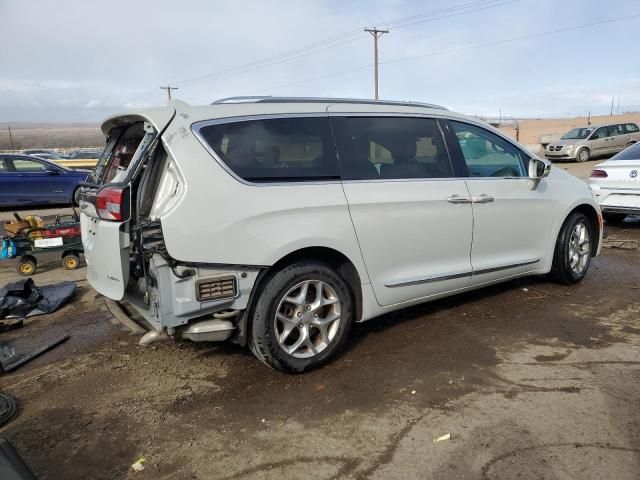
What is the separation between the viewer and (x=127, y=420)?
3.14 m

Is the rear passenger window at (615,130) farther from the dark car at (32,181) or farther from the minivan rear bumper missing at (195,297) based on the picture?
the minivan rear bumper missing at (195,297)

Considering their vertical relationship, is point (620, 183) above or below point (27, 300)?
above

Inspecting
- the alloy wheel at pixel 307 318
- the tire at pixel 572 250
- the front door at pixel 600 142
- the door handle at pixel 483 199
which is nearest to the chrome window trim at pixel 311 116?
the door handle at pixel 483 199

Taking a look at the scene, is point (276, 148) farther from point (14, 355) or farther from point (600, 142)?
point (600, 142)

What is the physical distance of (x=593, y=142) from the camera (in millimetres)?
23281

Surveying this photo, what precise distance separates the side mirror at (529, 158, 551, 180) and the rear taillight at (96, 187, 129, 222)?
3.65m

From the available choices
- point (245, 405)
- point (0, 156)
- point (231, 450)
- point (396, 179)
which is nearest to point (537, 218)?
point (396, 179)

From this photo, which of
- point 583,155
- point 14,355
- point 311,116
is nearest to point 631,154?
point 311,116

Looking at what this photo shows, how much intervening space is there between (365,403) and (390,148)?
1959 millimetres

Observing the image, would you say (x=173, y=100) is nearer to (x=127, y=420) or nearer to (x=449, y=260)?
(x=127, y=420)

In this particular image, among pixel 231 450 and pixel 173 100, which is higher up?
pixel 173 100

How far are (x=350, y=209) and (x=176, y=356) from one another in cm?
180

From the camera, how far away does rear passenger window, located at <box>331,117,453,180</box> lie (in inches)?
151

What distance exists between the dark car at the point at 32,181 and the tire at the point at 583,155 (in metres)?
20.3
